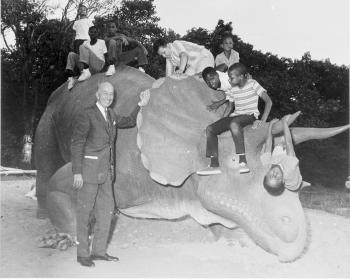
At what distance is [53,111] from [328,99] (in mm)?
23527

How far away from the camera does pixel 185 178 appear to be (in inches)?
232

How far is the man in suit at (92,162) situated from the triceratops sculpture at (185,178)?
0.40 m

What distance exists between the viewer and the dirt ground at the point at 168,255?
5664mm

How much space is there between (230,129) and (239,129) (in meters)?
0.10

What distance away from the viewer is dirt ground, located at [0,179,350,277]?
5.66 metres

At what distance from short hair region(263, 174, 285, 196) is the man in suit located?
5.51 ft

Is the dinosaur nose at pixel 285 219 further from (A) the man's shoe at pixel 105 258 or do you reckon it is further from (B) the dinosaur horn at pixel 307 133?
(A) the man's shoe at pixel 105 258

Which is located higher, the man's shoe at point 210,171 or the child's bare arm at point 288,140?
the child's bare arm at point 288,140

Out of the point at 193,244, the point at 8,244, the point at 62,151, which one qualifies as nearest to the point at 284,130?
the point at 193,244

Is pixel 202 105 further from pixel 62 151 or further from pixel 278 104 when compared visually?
pixel 278 104

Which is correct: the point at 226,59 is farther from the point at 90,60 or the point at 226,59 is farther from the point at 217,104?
the point at 217,104

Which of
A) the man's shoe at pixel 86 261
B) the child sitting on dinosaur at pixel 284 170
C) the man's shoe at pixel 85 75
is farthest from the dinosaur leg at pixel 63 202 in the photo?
the child sitting on dinosaur at pixel 284 170

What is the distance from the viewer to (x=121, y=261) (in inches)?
236

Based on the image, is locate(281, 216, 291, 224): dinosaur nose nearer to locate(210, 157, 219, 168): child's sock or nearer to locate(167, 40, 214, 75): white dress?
locate(210, 157, 219, 168): child's sock
